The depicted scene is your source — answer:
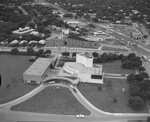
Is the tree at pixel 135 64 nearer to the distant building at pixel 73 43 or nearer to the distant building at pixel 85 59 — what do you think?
the distant building at pixel 85 59

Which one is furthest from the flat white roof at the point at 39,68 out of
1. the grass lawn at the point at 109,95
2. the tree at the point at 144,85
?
the tree at the point at 144,85

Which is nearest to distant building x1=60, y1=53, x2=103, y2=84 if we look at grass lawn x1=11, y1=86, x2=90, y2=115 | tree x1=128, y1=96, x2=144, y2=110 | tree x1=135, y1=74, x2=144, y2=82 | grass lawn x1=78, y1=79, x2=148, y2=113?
grass lawn x1=78, y1=79, x2=148, y2=113

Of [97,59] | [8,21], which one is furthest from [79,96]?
[8,21]

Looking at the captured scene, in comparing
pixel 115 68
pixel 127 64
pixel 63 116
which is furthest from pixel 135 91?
pixel 63 116

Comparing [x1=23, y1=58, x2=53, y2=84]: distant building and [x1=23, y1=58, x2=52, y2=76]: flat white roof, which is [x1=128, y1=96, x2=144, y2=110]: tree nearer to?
[x1=23, y1=58, x2=53, y2=84]: distant building

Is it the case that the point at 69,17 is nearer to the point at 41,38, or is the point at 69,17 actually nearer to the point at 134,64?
the point at 41,38
